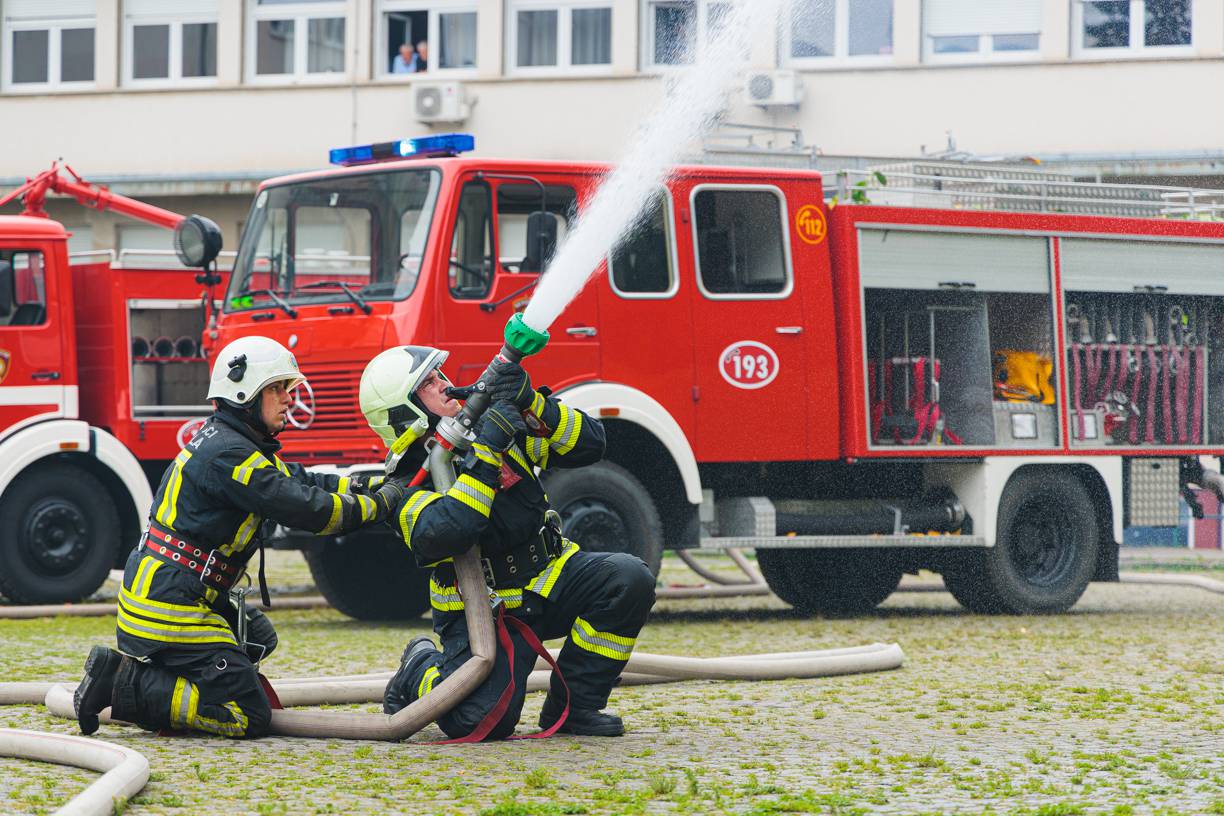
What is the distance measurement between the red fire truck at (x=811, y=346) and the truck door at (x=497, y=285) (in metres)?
0.02

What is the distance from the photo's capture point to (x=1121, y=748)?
6.91 metres

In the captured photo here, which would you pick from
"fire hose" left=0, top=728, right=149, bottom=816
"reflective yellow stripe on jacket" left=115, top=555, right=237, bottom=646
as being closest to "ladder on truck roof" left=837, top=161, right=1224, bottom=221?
"reflective yellow stripe on jacket" left=115, top=555, right=237, bottom=646

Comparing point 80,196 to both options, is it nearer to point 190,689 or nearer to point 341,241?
point 341,241

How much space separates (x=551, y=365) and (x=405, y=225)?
3.83 ft

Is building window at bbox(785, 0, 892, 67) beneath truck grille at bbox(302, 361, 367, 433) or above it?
above

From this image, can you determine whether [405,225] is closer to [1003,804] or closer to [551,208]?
[551,208]

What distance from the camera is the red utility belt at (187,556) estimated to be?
6.84 metres

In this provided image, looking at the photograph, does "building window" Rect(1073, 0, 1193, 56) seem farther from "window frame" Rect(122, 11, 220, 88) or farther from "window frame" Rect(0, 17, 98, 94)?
"window frame" Rect(0, 17, 98, 94)

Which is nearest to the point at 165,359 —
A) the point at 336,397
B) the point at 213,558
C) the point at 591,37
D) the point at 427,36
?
the point at 336,397

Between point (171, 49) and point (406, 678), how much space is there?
21136 millimetres

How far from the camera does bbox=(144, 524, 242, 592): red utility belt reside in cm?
684

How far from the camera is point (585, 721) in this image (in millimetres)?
7133

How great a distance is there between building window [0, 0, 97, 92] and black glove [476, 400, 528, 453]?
71.2ft

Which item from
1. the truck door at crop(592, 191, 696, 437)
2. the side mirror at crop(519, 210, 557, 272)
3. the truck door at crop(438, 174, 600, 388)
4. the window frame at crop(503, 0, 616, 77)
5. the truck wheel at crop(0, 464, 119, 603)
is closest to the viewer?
the side mirror at crop(519, 210, 557, 272)
